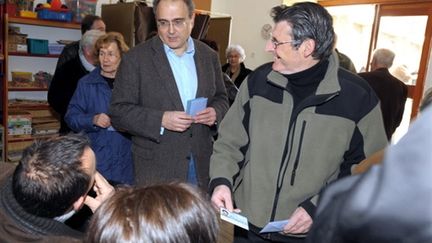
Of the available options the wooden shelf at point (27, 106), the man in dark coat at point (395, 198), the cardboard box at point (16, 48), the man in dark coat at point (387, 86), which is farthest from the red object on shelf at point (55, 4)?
the man in dark coat at point (395, 198)

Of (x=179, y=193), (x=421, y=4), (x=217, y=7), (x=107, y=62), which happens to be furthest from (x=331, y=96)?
(x=217, y=7)

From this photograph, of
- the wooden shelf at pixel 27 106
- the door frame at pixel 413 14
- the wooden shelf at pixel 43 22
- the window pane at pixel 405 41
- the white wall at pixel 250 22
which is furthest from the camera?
the white wall at pixel 250 22

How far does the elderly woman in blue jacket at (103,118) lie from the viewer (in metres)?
2.38

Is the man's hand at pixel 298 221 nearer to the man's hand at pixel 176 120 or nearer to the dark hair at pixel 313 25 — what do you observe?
the dark hair at pixel 313 25

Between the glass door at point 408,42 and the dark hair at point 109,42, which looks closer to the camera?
the dark hair at point 109,42

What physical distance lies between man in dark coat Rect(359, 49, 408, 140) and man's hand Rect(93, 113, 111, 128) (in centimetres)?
262

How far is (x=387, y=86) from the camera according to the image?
12.1 feet

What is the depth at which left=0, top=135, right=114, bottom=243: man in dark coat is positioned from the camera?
107 cm

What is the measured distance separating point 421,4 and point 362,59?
1.12 metres

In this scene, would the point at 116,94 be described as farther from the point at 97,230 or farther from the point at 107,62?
the point at 97,230

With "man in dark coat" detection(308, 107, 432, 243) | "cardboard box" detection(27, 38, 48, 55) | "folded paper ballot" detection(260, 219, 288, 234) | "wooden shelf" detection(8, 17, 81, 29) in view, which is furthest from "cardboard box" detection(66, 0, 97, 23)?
"man in dark coat" detection(308, 107, 432, 243)

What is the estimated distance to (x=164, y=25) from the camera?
1.92 metres

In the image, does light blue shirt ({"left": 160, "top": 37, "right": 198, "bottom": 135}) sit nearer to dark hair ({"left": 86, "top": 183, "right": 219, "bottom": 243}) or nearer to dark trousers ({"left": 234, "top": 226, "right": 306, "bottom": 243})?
dark trousers ({"left": 234, "top": 226, "right": 306, "bottom": 243})

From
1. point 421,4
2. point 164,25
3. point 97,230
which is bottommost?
point 97,230
